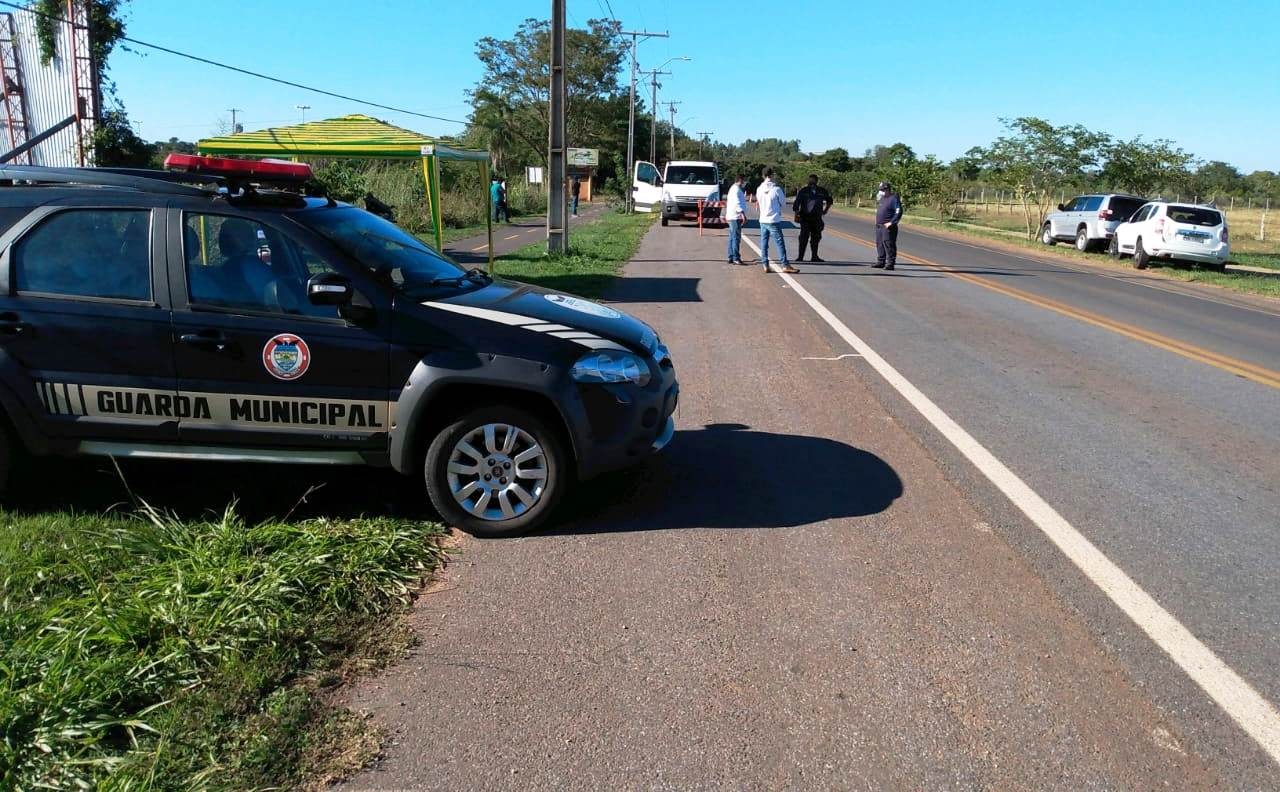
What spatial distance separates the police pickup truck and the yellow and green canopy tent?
10.0 meters

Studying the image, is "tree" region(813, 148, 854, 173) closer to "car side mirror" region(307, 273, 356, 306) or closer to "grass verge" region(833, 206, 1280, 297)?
"grass verge" region(833, 206, 1280, 297)

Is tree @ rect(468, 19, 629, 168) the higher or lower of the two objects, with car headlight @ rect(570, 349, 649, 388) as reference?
higher

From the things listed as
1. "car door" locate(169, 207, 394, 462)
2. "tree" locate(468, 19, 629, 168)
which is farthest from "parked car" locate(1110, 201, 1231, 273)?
"tree" locate(468, 19, 629, 168)

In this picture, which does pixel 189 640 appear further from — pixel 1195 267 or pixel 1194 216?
pixel 1195 267

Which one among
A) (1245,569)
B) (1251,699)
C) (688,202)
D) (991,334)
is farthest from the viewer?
(688,202)

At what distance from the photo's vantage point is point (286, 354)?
4676 mm

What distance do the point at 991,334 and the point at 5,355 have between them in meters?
9.78

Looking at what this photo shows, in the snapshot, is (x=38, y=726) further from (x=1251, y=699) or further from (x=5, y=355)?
(x=1251, y=699)

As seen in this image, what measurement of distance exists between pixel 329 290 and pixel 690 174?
106 ft

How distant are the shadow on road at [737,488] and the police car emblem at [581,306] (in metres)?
0.97

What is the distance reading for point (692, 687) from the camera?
3426 millimetres

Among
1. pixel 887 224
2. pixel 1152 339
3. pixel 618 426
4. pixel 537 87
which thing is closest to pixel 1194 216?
pixel 887 224

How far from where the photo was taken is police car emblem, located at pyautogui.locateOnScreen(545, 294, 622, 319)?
5450 millimetres

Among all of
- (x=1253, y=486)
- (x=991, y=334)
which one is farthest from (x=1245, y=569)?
(x=991, y=334)
